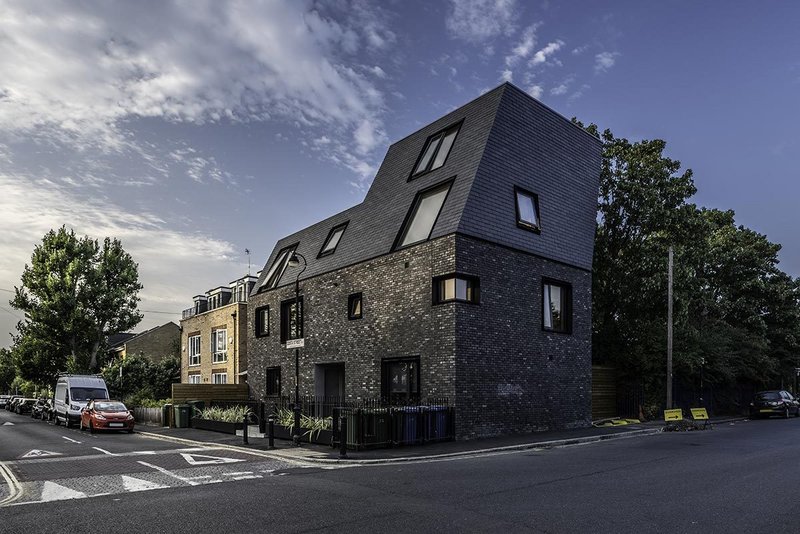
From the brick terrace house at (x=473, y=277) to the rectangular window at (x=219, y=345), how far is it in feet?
46.4

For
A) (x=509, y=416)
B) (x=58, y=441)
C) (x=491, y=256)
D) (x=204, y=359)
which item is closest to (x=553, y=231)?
(x=491, y=256)

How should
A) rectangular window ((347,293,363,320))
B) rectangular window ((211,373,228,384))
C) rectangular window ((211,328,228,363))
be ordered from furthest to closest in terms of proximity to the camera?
rectangular window ((211,328,228,363)), rectangular window ((211,373,228,384)), rectangular window ((347,293,363,320))

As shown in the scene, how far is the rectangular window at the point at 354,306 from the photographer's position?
22.6 metres

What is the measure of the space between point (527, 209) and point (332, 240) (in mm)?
9828

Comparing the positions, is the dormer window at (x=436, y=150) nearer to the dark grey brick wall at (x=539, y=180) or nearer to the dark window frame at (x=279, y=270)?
the dark grey brick wall at (x=539, y=180)

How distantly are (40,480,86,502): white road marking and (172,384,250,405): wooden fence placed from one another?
17.5 meters

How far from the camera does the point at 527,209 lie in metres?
21.5

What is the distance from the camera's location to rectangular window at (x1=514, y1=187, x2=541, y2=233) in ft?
68.3

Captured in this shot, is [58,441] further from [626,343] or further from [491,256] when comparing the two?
[626,343]

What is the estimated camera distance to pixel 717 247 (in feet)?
125

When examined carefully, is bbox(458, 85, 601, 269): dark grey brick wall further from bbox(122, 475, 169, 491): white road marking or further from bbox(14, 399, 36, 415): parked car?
bbox(14, 399, 36, 415): parked car

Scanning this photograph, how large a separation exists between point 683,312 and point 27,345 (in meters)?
42.8

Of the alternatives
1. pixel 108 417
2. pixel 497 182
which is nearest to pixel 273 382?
pixel 108 417

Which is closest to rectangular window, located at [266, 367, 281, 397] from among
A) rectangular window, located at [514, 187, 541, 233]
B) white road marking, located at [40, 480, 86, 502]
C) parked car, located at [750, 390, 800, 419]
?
rectangular window, located at [514, 187, 541, 233]
